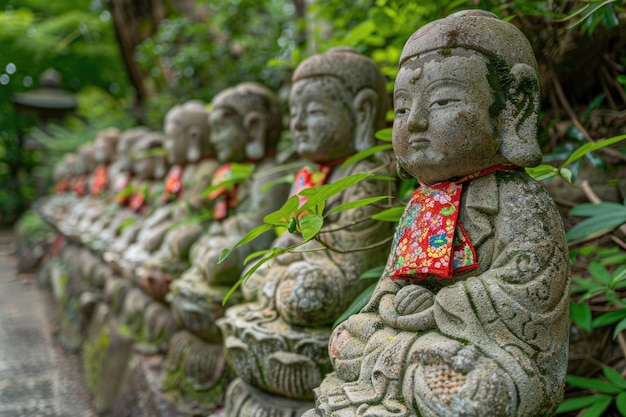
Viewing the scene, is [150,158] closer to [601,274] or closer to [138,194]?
[138,194]

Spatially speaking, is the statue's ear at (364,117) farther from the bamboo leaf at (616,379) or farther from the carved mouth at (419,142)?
the bamboo leaf at (616,379)

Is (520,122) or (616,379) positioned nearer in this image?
(520,122)

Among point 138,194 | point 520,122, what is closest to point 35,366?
point 138,194

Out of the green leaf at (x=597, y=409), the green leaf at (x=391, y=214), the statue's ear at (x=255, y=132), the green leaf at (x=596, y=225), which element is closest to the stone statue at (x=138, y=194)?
the statue's ear at (x=255, y=132)

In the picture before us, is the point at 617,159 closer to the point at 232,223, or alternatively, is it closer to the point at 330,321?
the point at 330,321

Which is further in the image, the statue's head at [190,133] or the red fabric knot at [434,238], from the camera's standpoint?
the statue's head at [190,133]

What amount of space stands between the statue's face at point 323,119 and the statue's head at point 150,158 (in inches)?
120

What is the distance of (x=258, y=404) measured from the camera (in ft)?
8.52

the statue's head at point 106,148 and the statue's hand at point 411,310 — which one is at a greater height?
the statue's head at point 106,148

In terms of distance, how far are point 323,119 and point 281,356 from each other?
115 centimetres

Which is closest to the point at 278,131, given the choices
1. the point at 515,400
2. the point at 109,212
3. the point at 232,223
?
the point at 232,223

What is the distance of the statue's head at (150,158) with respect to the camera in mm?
5750

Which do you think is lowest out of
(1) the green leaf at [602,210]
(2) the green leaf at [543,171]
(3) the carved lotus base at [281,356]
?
(3) the carved lotus base at [281,356]

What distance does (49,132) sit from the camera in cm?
1549
